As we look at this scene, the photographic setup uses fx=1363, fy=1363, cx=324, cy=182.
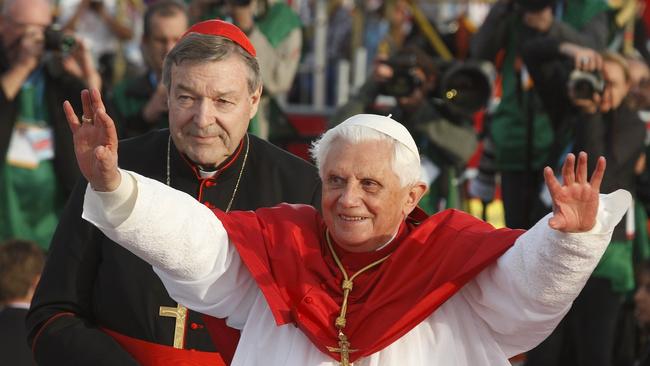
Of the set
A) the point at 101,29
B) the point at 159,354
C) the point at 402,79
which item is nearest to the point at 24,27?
the point at 402,79

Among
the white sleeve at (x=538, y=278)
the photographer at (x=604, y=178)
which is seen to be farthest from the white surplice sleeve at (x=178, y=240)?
the photographer at (x=604, y=178)

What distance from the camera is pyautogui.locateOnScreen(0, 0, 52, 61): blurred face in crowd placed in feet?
24.5

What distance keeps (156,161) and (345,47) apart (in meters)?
7.52

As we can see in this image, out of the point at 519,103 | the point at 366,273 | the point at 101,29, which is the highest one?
the point at 101,29

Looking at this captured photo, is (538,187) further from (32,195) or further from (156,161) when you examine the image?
(156,161)

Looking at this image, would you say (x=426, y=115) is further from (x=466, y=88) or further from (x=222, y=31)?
(x=222, y=31)

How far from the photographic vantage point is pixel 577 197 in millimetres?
3424

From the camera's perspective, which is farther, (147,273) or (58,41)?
(58,41)

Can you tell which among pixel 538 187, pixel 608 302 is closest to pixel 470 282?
pixel 608 302

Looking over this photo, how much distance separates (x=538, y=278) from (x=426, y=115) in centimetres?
410

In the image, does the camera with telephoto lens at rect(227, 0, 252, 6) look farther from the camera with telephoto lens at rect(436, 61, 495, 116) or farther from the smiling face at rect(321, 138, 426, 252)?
the smiling face at rect(321, 138, 426, 252)

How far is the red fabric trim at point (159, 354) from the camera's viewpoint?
172 inches

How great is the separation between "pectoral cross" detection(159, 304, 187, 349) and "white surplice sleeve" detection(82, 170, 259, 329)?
0.48 metres

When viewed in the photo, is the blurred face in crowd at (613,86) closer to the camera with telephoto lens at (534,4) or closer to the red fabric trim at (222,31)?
the camera with telephoto lens at (534,4)
